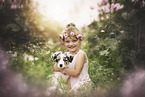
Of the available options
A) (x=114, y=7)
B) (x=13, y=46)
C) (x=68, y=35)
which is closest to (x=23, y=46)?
(x=13, y=46)

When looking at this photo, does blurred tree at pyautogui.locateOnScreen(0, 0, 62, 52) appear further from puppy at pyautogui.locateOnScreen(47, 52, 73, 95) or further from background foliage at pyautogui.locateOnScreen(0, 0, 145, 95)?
puppy at pyautogui.locateOnScreen(47, 52, 73, 95)

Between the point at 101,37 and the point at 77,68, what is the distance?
135 centimetres

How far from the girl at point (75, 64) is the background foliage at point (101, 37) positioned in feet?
1.54

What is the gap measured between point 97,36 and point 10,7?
159 cm

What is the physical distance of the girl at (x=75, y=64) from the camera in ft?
6.01

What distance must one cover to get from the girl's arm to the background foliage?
569 millimetres

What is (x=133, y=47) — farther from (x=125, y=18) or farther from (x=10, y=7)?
(x=10, y=7)

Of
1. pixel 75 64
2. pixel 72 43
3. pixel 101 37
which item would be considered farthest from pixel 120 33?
pixel 75 64

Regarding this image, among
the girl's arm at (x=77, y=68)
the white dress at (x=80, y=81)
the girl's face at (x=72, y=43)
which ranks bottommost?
the white dress at (x=80, y=81)

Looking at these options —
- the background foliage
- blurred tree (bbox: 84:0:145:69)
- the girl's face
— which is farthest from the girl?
blurred tree (bbox: 84:0:145:69)

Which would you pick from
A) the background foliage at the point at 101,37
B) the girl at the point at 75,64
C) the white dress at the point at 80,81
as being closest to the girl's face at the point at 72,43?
the girl at the point at 75,64

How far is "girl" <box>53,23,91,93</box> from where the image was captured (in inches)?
72.2

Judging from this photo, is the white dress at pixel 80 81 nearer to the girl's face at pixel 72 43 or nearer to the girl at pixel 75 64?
the girl at pixel 75 64

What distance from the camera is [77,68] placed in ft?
6.07
